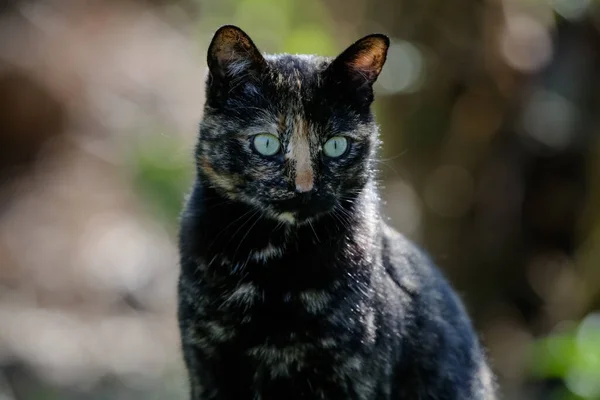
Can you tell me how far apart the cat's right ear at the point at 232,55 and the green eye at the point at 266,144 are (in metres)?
0.29

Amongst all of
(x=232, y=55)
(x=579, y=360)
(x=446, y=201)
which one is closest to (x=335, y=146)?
(x=232, y=55)

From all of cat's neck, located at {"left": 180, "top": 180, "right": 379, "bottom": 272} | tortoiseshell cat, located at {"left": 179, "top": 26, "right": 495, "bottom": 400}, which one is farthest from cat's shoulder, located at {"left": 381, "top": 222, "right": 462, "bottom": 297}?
cat's neck, located at {"left": 180, "top": 180, "right": 379, "bottom": 272}

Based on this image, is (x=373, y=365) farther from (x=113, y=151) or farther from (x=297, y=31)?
(x=113, y=151)

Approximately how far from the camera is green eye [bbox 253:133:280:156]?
3.46m

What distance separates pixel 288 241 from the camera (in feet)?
11.9

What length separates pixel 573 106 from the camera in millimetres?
6930

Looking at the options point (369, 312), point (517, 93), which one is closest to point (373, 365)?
point (369, 312)

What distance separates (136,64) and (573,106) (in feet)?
21.8

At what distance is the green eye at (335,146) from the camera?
3551 mm

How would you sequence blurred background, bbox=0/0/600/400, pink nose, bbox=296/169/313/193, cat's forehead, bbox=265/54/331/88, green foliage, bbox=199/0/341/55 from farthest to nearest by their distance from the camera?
green foliage, bbox=199/0/341/55 < blurred background, bbox=0/0/600/400 < cat's forehead, bbox=265/54/331/88 < pink nose, bbox=296/169/313/193

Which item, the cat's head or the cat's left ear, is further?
the cat's left ear

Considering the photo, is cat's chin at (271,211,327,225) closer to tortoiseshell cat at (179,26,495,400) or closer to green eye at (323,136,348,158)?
tortoiseshell cat at (179,26,495,400)

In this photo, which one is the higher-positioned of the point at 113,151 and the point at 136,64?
the point at 136,64

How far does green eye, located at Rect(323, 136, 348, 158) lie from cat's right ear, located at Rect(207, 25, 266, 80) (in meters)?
0.41
